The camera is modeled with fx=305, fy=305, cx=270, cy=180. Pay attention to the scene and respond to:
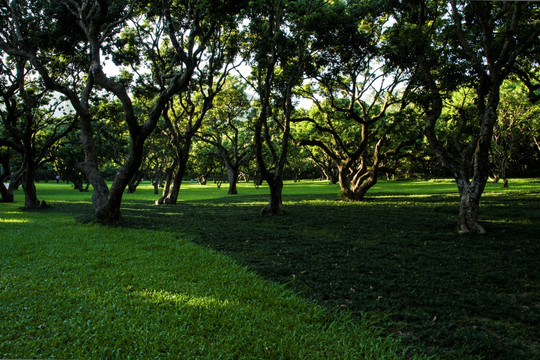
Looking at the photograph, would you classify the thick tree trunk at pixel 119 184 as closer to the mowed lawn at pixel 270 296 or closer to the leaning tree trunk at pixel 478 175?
the mowed lawn at pixel 270 296

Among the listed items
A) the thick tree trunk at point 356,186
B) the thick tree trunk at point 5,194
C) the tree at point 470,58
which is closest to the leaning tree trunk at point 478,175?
the tree at point 470,58

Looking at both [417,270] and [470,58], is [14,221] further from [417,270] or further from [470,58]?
[470,58]

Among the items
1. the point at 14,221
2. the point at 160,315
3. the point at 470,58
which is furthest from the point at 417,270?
the point at 14,221

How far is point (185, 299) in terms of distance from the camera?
433cm

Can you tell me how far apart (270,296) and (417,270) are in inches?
129

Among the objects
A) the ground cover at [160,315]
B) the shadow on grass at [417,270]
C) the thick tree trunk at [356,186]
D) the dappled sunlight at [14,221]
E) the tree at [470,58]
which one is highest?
the tree at [470,58]

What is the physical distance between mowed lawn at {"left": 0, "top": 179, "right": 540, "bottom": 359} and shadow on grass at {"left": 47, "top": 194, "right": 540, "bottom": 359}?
3 cm

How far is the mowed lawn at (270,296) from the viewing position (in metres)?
3.30

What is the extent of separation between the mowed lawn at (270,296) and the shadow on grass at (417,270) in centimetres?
3

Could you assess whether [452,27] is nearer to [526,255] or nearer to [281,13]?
[281,13]

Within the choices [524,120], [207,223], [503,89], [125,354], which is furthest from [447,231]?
[524,120]

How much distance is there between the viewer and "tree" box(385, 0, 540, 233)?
8.48m

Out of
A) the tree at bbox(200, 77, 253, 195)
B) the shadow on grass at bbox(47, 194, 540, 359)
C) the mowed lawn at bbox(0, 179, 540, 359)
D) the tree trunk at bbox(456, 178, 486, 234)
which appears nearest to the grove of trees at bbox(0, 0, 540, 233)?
the tree trunk at bbox(456, 178, 486, 234)

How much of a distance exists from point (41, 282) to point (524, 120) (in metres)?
39.3
